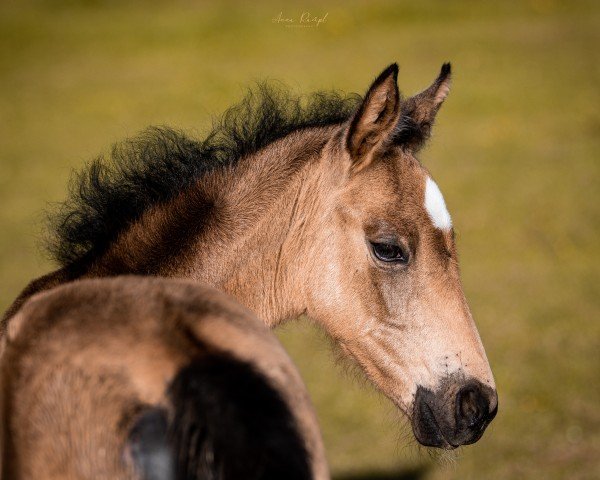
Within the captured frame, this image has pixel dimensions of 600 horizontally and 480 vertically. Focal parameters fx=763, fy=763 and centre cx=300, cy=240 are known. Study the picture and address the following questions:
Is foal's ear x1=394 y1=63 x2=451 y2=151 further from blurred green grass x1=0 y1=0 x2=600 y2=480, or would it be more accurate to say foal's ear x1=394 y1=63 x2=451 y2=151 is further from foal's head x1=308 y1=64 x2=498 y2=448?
blurred green grass x1=0 y1=0 x2=600 y2=480

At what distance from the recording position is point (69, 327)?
226 cm

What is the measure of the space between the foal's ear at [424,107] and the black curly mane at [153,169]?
12.4 inches

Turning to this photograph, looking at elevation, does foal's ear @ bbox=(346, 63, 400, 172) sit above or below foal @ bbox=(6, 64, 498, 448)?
above

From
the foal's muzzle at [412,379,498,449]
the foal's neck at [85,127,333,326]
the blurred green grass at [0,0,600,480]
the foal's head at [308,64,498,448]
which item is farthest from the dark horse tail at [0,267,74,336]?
the foal's muzzle at [412,379,498,449]

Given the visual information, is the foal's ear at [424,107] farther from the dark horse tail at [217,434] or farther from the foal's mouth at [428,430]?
the dark horse tail at [217,434]

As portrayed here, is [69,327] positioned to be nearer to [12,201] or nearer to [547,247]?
[547,247]

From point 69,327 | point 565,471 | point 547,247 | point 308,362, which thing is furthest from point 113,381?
point 547,247

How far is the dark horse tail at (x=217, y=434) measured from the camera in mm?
1945

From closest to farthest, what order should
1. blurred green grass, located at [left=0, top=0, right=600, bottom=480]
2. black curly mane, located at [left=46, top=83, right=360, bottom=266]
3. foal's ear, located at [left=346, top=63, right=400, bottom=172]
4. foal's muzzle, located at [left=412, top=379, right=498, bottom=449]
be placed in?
foal's muzzle, located at [left=412, top=379, right=498, bottom=449] → foal's ear, located at [left=346, top=63, right=400, bottom=172] → black curly mane, located at [left=46, top=83, right=360, bottom=266] → blurred green grass, located at [left=0, top=0, right=600, bottom=480]

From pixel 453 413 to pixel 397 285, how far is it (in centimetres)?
57

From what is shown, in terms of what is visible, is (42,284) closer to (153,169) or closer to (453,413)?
(153,169)

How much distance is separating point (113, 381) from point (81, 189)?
5.16 ft

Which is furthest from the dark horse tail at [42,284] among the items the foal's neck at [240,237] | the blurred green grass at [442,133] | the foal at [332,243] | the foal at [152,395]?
the blurred green grass at [442,133]

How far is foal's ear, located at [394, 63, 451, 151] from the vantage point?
11.9 feet
